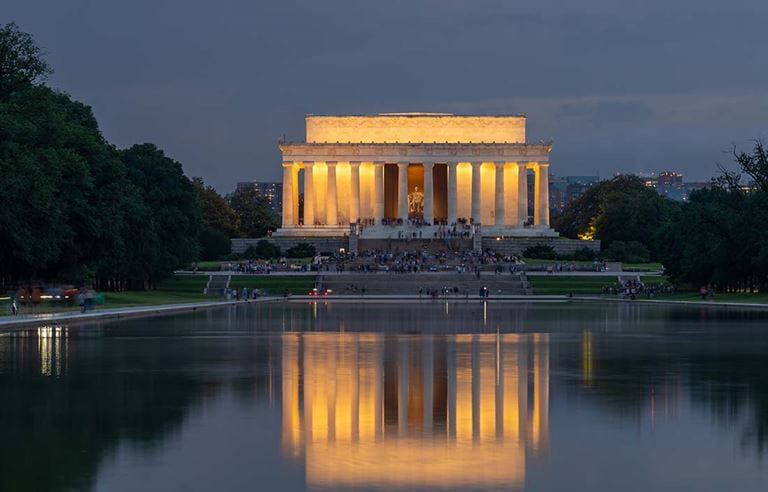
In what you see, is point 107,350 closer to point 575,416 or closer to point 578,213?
point 575,416

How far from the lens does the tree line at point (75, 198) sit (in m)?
64.1

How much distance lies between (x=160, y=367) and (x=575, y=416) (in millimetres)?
12561

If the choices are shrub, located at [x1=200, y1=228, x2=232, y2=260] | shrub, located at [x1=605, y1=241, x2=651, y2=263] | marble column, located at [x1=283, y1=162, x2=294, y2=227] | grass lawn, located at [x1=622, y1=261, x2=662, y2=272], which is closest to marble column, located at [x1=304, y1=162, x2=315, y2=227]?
marble column, located at [x1=283, y1=162, x2=294, y2=227]

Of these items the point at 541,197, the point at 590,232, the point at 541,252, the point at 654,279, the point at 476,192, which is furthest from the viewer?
the point at 590,232

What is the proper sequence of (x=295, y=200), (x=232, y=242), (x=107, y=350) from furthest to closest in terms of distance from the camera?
(x=295, y=200)
(x=232, y=242)
(x=107, y=350)

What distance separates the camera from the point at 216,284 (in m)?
105

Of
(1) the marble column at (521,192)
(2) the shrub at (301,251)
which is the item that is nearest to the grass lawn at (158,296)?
(2) the shrub at (301,251)

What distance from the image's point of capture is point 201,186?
166 metres

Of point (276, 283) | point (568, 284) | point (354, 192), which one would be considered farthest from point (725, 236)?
point (354, 192)

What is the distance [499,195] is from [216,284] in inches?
1940

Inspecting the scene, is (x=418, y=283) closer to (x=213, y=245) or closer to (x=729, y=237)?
(x=729, y=237)

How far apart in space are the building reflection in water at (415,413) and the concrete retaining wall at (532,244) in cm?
9245

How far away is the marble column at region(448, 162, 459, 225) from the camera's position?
149 m

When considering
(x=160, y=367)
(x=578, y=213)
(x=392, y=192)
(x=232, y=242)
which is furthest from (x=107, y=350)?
(x=578, y=213)
